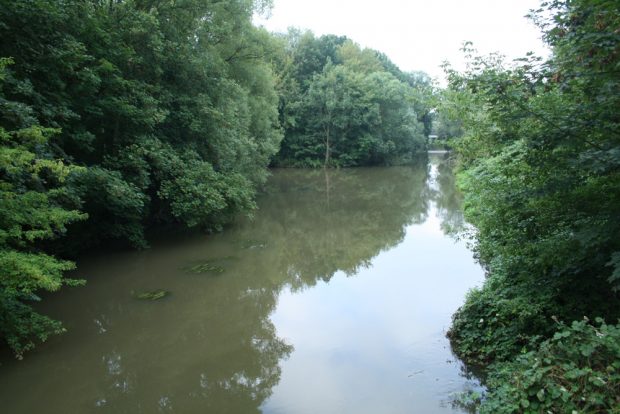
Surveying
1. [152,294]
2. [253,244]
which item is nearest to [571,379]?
[152,294]

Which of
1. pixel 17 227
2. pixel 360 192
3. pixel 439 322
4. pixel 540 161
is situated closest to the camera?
pixel 540 161

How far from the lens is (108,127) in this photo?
12.6 m

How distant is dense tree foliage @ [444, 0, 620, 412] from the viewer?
14.1 feet

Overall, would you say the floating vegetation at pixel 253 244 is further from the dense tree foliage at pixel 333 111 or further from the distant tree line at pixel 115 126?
the dense tree foliage at pixel 333 111

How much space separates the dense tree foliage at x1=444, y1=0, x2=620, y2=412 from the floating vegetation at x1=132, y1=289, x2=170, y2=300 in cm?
647

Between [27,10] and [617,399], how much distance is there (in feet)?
37.3

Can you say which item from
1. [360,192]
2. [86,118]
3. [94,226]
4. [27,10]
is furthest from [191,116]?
[360,192]

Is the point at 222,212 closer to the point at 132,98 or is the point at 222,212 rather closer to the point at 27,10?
the point at 132,98

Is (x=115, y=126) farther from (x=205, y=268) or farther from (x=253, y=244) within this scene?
(x=253, y=244)

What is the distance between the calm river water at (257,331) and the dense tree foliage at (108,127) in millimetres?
823

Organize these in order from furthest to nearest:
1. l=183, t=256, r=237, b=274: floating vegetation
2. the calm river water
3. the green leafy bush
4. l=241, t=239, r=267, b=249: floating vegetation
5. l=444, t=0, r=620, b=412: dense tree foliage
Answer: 1. l=241, t=239, r=267, b=249: floating vegetation
2. l=183, t=256, r=237, b=274: floating vegetation
3. the calm river water
4. l=444, t=0, r=620, b=412: dense tree foliage
5. the green leafy bush

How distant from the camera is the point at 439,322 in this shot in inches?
319

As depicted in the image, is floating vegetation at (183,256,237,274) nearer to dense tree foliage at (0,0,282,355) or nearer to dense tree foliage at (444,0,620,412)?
dense tree foliage at (0,0,282,355)

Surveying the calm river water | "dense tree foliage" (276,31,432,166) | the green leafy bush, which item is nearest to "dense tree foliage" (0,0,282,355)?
the calm river water
